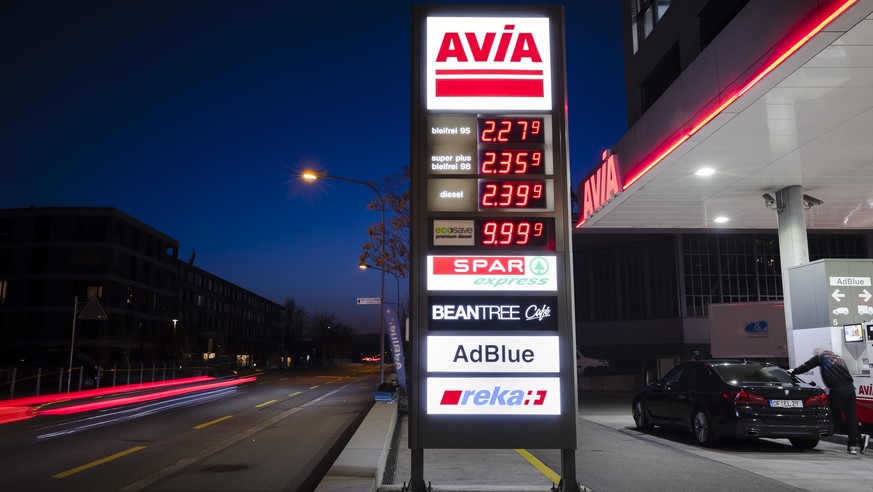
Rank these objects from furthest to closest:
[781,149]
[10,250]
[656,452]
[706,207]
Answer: [10,250] → [706,207] → [781,149] → [656,452]

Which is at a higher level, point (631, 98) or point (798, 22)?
point (631, 98)

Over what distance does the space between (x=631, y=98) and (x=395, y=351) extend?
13671 millimetres

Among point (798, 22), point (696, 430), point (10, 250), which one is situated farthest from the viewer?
point (10, 250)

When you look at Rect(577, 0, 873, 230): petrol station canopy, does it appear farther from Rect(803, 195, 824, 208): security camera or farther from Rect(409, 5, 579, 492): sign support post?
Rect(409, 5, 579, 492): sign support post

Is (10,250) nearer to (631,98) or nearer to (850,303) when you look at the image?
(631,98)

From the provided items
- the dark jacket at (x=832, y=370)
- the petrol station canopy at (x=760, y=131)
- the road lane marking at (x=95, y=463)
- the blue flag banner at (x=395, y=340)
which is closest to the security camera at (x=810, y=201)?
the petrol station canopy at (x=760, y=131)

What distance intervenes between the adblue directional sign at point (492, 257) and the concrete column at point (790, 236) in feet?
37.0

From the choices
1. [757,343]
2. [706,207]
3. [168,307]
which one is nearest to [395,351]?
[706,207]

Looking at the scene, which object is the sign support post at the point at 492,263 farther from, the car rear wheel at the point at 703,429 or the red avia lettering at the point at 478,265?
the car rear wheel at the point at 703,429

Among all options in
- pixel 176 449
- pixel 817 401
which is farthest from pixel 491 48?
pixel 176 449

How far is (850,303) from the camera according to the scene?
1437cm

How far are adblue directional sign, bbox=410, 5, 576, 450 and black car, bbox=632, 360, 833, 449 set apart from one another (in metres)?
5.82

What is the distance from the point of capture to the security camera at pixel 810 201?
58.9 feet

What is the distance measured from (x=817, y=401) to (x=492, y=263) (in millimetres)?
7656
